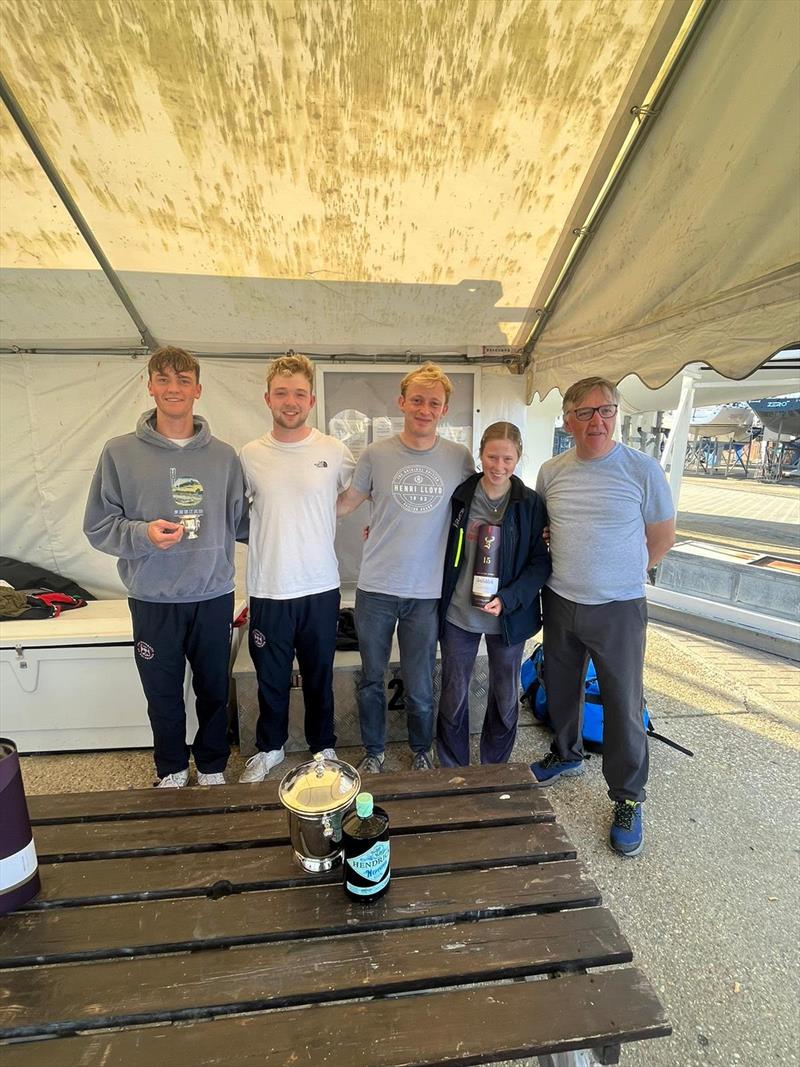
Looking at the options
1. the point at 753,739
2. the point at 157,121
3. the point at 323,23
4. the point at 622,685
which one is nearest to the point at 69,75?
the point at 157,121

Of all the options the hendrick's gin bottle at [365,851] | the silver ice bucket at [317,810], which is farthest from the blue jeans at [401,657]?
the hendrick's gin bottle at [365,851]

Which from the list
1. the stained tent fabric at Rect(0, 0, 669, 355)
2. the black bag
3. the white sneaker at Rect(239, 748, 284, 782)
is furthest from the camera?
the black bag

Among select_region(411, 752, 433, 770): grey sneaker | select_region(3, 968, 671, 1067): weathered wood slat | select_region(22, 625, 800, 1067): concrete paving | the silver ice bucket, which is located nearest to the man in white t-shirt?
select_region(411, 752, 433, 770): grey sneaker

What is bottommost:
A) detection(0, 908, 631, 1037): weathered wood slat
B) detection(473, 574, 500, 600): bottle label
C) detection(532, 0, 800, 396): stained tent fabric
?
detection(0, 908, 631, 1037): weathered wood slat

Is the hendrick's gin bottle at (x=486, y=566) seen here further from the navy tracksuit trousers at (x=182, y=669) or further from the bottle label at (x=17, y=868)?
the bottle label at (x=17, y=868)

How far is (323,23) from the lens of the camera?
1.51 m

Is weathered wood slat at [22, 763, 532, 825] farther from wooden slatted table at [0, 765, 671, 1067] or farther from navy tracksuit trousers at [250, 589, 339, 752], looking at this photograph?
navy tracksuit trousers at [250, 589, 339, 752]

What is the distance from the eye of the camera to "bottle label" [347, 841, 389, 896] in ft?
3.22

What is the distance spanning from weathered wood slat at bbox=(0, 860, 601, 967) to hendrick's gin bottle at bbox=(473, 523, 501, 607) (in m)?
0.89

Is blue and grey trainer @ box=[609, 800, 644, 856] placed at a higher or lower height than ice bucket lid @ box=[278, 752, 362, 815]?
lower

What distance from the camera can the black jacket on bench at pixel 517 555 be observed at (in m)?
1.91

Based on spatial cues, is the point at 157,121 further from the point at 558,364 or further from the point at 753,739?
the point at 753,739

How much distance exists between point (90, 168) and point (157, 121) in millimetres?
364

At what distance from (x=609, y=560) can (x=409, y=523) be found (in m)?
0.75
